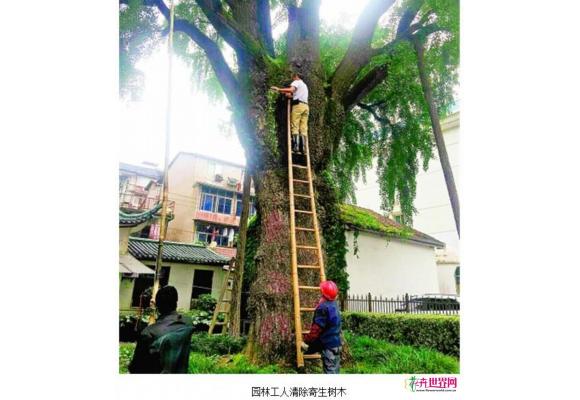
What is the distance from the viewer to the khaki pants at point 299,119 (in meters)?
3.81

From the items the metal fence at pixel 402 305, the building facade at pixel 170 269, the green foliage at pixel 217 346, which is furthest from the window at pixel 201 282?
the green foliage at pixel 217 346

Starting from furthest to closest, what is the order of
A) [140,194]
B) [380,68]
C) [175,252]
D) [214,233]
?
1. [214,233]
2. [175,252]
3. [140,194]
4. [380,68]

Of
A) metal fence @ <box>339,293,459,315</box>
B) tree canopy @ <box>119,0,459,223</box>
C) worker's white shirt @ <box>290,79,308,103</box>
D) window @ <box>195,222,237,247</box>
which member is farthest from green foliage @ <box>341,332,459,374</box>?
window @ <box>195,222,237,247</box>

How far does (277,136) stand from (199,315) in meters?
5.95

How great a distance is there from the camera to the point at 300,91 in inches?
149

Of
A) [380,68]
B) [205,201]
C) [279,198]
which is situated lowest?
[279,198]

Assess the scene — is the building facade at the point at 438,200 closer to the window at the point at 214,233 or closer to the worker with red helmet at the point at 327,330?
the worker with red helmet at the point at 327,330

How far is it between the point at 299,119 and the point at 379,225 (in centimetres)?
539

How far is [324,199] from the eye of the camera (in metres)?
3.82

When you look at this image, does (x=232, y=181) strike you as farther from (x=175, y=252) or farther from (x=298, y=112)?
(x=298, y=112)

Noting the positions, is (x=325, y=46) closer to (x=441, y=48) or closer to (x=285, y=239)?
(x=441, y=48)

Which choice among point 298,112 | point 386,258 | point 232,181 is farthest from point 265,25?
point 232,181

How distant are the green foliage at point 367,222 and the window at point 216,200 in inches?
300
